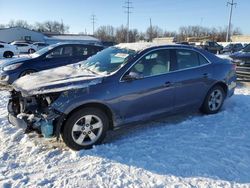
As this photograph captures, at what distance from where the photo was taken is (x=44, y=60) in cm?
1016

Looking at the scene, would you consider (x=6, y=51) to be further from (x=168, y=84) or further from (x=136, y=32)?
(x=136, y=32)

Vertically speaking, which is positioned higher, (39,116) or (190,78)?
(190,78)

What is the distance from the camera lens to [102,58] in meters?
5.82

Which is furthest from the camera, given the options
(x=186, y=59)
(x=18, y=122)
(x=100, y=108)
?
(x=186, y=59)

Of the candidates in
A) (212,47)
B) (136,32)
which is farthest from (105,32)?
(212,47)

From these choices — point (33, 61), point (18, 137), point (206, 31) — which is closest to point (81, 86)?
point (18, 137)

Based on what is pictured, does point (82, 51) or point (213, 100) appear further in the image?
point (82, 51)

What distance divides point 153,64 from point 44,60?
5.88 meters

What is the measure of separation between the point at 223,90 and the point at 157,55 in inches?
81.2

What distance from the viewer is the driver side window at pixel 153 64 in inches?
202

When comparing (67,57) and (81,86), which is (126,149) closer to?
(81,86)

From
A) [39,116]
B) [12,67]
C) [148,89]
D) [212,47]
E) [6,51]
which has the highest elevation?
[148,89]

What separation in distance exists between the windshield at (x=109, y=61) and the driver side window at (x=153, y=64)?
227mm

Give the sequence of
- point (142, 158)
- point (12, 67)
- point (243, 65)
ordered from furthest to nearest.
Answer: point (243, 65) < point (12, 67) < point (142, 158)
